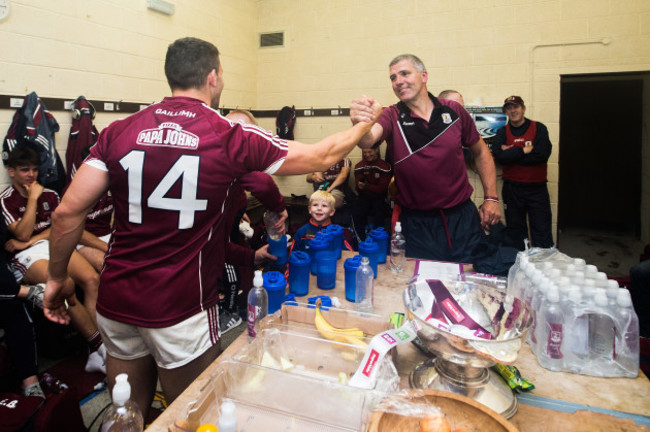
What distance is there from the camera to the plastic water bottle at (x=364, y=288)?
1571 millimetres

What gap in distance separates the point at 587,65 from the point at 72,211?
4956 millimetres

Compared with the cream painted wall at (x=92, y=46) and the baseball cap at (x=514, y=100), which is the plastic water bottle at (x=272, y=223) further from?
the baseball cap at (x=514, y=100)

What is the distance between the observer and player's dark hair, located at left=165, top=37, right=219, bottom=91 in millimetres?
1420

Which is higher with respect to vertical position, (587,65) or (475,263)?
(587,65)

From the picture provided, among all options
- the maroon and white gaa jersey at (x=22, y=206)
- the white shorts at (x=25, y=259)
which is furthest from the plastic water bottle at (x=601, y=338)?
the maroon and white gaa jersey at (x=22, y=206)

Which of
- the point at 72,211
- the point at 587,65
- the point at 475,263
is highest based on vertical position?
the point at 587,65

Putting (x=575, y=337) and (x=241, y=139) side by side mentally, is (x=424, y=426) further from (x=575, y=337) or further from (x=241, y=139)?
(x=241, y=139)

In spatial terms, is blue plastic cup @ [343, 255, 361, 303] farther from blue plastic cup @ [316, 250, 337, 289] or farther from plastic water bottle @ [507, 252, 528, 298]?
plastic water bottle @ [507, 252, 528, 298]

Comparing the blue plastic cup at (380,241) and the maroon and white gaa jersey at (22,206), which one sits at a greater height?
the maroon and white gaa jersey at (22,206)

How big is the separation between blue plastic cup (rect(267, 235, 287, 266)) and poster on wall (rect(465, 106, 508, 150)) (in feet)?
11.5

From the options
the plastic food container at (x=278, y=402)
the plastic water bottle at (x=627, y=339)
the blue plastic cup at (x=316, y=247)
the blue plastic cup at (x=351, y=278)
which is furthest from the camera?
the blue plastic cup at (x=316, y=247)

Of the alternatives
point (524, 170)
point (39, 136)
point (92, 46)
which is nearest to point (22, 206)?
point (39, 136)

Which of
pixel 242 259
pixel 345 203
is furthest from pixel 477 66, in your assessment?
pixel 242 259

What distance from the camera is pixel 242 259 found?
1894 mm
